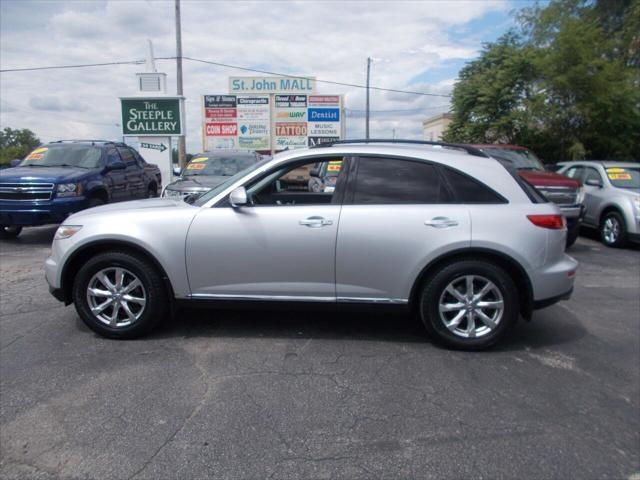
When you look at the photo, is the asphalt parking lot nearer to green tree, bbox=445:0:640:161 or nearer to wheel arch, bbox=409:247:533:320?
wheel arch, bbox=409:247:533:320

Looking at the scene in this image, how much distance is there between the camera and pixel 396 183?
454 cm

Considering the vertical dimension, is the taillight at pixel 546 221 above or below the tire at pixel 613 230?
above

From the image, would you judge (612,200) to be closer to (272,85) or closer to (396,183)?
(396,183)

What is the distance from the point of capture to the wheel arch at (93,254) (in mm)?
4551

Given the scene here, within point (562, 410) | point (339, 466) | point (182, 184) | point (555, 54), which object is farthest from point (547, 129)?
point (339, 466)

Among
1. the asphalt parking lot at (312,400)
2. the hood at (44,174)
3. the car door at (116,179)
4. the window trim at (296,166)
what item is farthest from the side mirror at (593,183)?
the hood at (44,174)

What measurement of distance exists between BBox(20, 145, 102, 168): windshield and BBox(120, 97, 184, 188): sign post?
6623 mm

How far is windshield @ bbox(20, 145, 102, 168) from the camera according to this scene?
1024 cm

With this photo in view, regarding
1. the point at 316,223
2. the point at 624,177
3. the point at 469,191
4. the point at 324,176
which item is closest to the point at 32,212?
the point at 324,176

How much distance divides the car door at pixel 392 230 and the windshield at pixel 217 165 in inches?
287

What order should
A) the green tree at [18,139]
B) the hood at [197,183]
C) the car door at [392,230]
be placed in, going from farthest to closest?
the green tree at [18,139]
the hood at [197,183]
the car door at [392,230]

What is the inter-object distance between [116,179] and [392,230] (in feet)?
25.8

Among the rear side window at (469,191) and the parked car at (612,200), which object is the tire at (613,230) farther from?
the rear side window at (469,191)

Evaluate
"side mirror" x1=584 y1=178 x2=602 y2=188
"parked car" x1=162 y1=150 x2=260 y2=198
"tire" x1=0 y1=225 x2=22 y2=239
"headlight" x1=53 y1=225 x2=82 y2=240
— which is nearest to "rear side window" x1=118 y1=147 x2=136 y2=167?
"parked car" x1=162 y1=150 x2=260 y2=198
